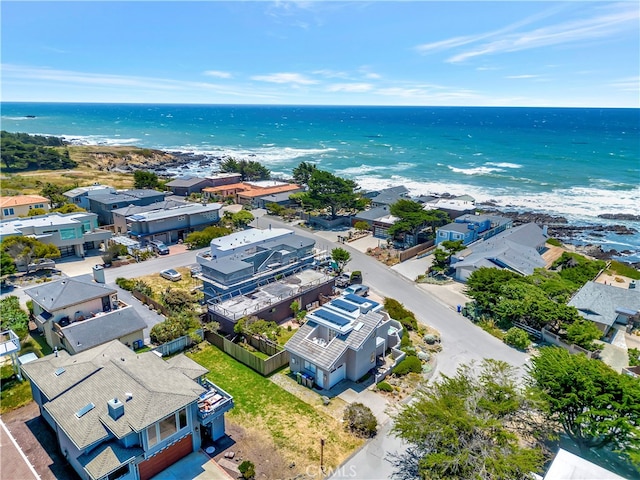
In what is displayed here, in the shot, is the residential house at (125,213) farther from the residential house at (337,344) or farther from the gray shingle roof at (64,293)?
the residential house at (337,344)

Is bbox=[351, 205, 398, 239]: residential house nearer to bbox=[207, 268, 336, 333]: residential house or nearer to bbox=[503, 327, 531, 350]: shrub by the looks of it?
bbox=[207, 268, 336, 333]: residential house

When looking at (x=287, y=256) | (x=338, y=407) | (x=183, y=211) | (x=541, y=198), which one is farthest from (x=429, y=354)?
(x=541, y=198)

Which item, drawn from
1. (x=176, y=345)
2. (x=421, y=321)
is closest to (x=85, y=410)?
(x=176, y=345)

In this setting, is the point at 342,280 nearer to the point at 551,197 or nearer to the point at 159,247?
the point at 159,247

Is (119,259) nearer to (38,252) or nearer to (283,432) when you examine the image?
(38,252)

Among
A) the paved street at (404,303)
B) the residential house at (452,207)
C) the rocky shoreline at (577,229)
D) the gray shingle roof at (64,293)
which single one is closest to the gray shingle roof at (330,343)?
the paved street at (404,303)
